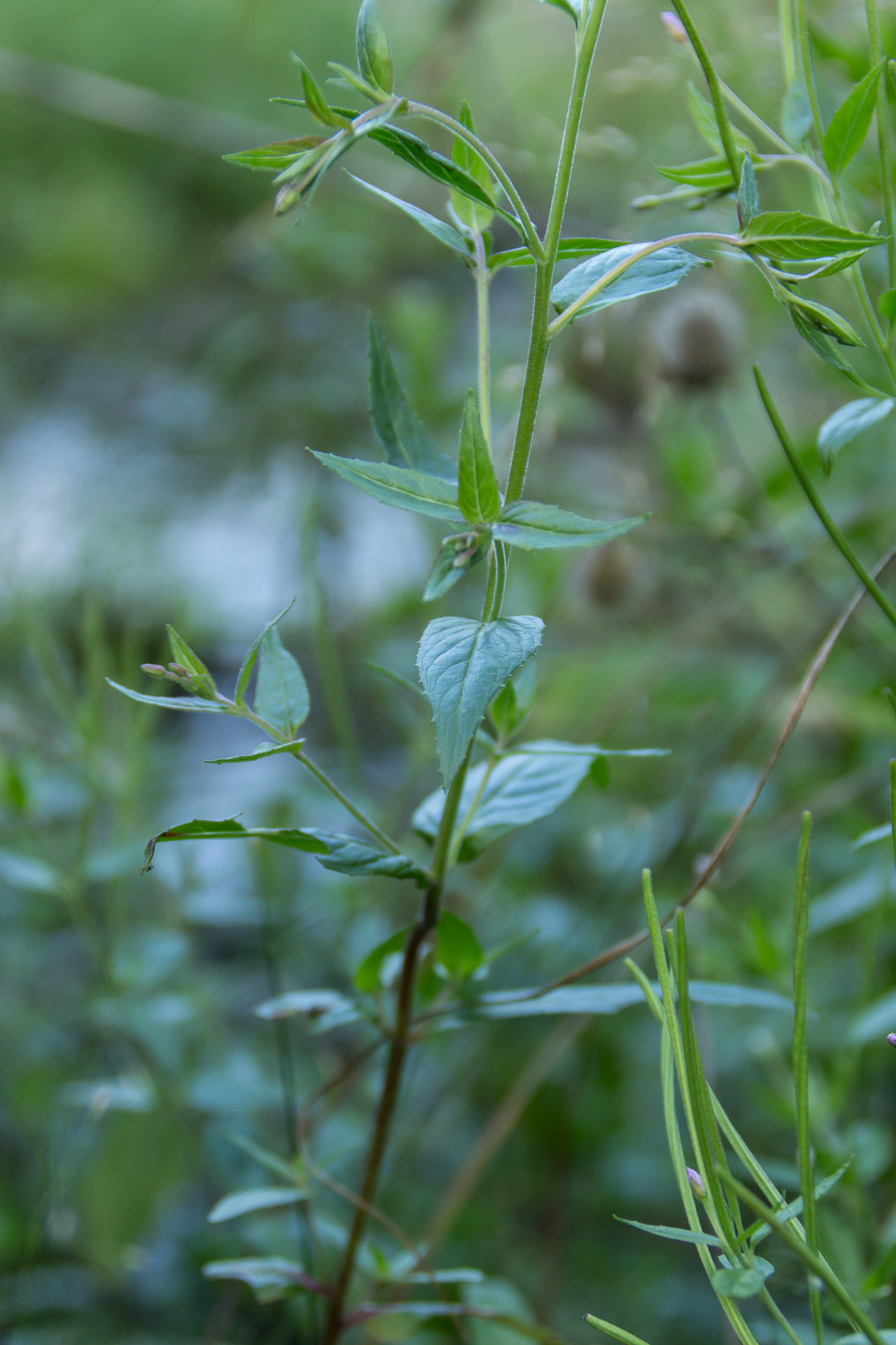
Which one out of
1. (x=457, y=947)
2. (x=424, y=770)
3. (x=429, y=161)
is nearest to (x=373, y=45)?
(x=429, y=161)

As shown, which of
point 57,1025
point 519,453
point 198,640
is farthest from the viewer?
point 198,640

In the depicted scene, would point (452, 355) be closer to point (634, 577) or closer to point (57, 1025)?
point (634, 577)

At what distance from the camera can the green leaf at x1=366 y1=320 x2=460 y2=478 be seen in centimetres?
14

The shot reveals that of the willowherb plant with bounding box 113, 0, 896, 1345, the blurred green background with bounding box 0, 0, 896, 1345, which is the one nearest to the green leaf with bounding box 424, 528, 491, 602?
the willowherb plant with bounding box 113, 0, 896, 1345

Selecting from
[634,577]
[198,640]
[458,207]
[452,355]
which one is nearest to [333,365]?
[452,355]

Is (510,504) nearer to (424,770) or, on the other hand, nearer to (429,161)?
(429,161)

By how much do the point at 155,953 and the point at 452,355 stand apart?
571 mm

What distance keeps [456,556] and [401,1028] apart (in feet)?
0.29

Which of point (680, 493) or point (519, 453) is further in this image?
point (680, 493)

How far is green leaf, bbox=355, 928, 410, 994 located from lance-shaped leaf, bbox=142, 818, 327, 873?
0.03 meters

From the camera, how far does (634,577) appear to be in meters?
0.46

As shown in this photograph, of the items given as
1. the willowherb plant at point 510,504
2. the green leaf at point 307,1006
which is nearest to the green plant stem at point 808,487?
the willowherb plant at point 510,504

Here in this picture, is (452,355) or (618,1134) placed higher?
(452,355)

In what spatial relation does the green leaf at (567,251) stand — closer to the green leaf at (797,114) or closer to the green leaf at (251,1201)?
the green leaf at (797,114)
